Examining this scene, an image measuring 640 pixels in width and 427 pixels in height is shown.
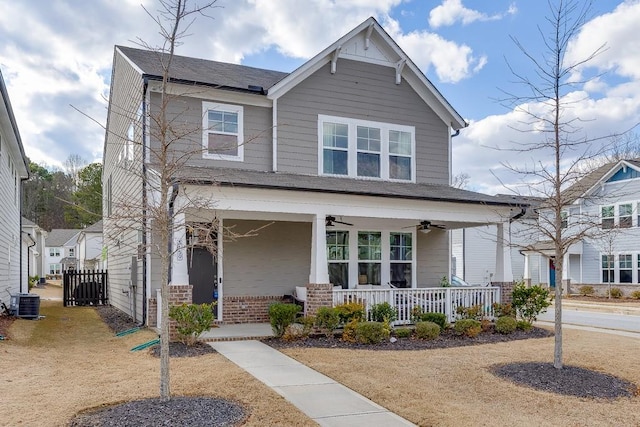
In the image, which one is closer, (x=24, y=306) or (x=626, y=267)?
(x=24, y=306)

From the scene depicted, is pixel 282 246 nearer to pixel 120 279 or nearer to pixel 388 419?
pixel 120 279

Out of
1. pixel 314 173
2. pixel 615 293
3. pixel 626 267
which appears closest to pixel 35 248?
pixel 314 173

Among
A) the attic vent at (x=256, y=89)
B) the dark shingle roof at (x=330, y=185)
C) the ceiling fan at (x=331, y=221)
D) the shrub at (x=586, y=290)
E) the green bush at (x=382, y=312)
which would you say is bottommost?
the shrub at (x=586, y=290)

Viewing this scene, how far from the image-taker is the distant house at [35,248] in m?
29.8

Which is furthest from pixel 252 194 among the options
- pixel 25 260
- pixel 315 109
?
pixel 25 260

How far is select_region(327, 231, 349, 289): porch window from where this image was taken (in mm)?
13695

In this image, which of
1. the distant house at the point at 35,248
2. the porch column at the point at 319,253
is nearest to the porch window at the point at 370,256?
the porch column at the point at 319,253

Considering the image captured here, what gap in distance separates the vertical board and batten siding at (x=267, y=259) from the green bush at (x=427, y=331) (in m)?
3.86

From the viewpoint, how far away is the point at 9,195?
17.1 meters

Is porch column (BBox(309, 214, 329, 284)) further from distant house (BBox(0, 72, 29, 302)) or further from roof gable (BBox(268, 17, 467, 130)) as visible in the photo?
distant house (BBox(0, 72, 29, 302))

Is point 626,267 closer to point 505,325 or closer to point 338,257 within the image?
point 505,325

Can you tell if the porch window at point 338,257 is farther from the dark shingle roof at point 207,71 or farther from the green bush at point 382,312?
the dark shingle roof at point 207,71

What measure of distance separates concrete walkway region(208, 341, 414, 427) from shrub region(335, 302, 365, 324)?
199 cm

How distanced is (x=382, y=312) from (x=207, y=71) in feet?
26.5
